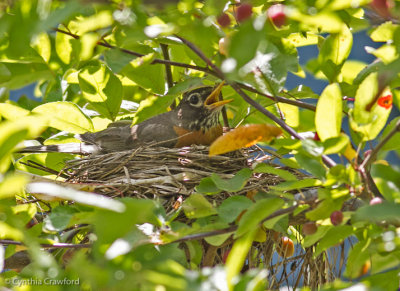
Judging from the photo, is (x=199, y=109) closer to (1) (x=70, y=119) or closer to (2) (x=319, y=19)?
(1) (x=70, y=119)

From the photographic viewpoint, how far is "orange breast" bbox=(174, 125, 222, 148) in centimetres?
437

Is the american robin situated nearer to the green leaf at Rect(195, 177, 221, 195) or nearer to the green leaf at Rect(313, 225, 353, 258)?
the green leaf at Rect(195, 177, 221, 195)

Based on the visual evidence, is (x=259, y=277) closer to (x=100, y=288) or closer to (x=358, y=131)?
(x=100, y=288)

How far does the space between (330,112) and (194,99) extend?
2.74 metres

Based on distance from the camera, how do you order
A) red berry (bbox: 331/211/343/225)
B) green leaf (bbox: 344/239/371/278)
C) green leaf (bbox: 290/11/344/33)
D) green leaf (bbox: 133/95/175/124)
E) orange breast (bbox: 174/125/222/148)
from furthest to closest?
orange breast (bbox: 174/125/222/148)
green leaf (bbox: 133/95/175/124)
green leaf (bbox: 344/239/371/278)
red berry (bbox: 331/211/343/225)
green leaf (bbox: 290/11/344/33)

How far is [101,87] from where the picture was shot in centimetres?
352

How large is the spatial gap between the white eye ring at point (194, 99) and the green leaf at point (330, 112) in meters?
2.68

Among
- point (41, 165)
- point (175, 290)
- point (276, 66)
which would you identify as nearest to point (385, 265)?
point (276, 66)

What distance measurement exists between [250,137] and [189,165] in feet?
4.44

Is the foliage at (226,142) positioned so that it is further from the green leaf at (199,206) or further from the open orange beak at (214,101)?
the open orange beak at (214,101)

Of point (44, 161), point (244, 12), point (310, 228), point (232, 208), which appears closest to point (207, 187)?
point (232, 208)

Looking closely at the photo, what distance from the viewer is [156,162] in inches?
148

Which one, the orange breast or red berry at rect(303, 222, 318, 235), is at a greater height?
red berry at rect(303, 222, 318, 235)

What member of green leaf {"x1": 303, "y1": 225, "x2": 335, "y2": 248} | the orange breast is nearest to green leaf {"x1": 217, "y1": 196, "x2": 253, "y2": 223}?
green leaf {"x1": 303, "y1": 225, "x2": 335, "y2": 248}
